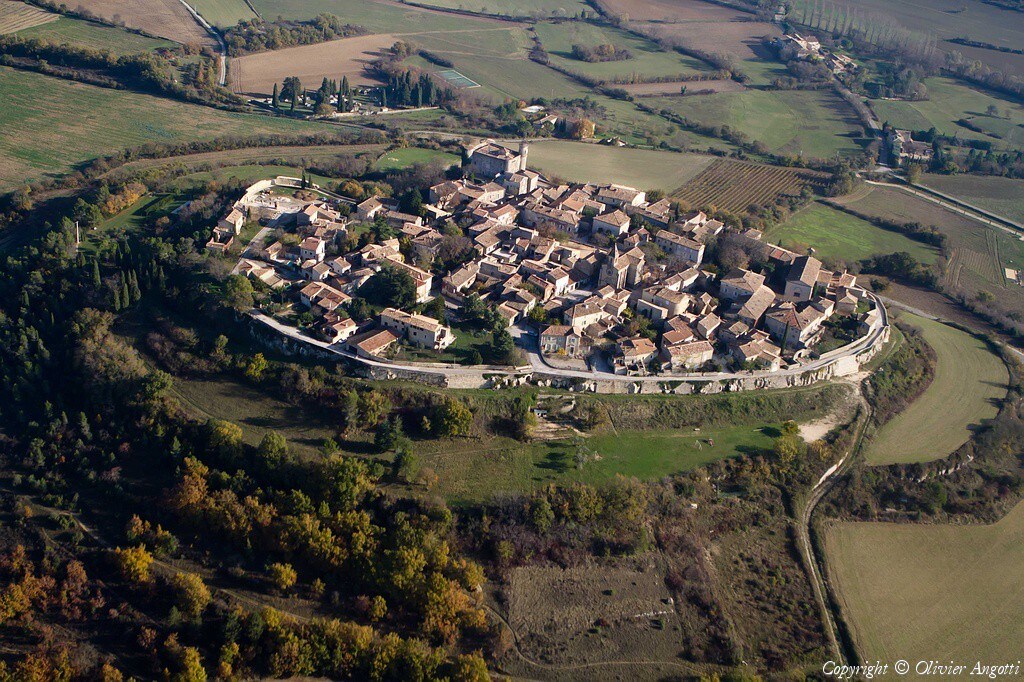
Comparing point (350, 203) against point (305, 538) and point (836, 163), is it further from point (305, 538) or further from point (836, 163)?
point (836, 163)

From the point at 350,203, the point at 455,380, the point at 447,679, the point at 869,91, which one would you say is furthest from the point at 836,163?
the point at 447,679

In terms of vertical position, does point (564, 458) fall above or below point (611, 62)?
below

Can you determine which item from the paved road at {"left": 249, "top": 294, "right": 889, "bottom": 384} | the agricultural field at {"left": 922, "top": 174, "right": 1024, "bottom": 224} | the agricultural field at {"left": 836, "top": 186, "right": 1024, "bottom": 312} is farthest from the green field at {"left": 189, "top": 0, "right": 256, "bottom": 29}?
the agricultural field at {"left": 922, "top": 174, "right": 1024, "bottom": 224}

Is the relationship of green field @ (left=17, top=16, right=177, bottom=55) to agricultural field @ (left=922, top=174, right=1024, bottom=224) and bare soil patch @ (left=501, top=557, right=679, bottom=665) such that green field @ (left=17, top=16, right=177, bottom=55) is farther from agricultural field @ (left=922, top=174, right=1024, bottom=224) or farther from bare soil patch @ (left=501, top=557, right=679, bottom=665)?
agricultural field @ (left=922, top=174, right=1024, bottom=224)

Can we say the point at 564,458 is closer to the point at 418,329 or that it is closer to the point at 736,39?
the point at 418,329

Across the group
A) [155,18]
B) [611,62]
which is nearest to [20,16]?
[155,18]

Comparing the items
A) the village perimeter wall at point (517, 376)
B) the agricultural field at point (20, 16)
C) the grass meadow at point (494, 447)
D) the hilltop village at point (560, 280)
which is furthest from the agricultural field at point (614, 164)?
the agricultural field at point (20, 16)

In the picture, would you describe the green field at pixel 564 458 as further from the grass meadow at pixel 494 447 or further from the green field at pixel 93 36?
the green field at pixel 93 36
